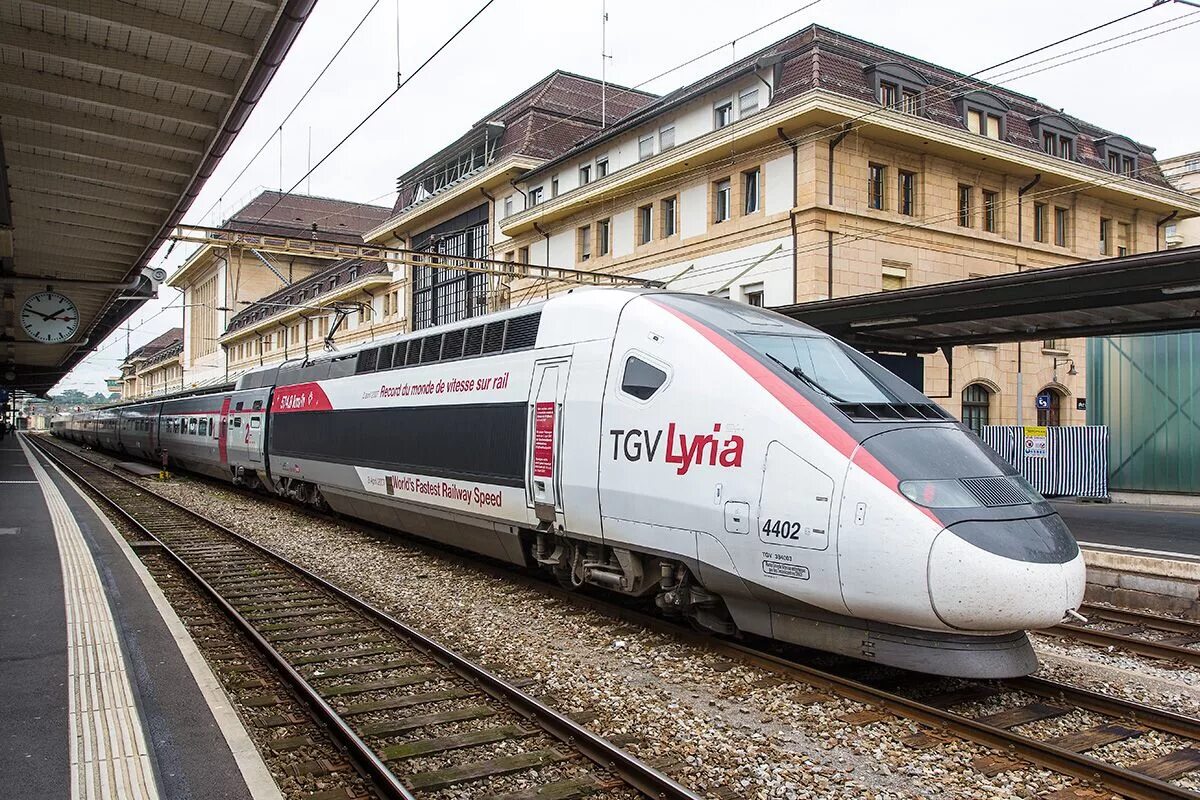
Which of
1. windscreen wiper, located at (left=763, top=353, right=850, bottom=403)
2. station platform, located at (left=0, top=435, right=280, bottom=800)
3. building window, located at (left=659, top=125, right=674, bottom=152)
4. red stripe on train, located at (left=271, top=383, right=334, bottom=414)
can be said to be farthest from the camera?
building window, located at (left=659, top=125, right=674, bottom=152)

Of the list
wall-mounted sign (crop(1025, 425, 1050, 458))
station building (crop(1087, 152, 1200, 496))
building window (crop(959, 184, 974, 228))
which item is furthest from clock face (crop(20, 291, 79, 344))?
station building (crop(1087, 152, 1200, 496))

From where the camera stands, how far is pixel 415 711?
6.38 m

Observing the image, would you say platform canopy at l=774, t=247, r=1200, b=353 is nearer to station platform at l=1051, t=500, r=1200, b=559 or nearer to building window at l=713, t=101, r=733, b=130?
station platform at l=1051, t=500, r=1200, b=559

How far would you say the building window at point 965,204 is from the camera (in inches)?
1029

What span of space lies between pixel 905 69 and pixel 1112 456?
1274 cm

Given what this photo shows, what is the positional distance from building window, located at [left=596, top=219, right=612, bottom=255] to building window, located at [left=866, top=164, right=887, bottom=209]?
29.0ft

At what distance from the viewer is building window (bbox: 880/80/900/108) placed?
24.2 metres

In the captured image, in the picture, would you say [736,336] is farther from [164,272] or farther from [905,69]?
[905,69]

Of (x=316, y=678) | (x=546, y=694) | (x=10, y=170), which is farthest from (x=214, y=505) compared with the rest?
(x=546, y=694)

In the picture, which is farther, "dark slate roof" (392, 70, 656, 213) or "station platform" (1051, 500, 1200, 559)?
"dark slate roof" (392, 70, 656, 213)

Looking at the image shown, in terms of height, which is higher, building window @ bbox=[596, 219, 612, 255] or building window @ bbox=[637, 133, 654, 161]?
building window @ bbox=[637, 133, 654, 161]

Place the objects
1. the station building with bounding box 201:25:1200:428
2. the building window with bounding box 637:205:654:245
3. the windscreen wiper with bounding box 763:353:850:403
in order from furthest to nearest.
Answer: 1. the building window with bounding box 637:205:654:245
2. the station building with bounding box 201:25:1200:428
3. the windscreen wiper with bounding box 763:353:850:403

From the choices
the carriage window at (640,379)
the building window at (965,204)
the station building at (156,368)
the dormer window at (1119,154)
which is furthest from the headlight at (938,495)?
the station building at (156,368)

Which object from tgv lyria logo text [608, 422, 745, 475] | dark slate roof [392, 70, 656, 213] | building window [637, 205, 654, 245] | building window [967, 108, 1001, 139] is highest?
dark slate roof [392, 70, 656, 213]
